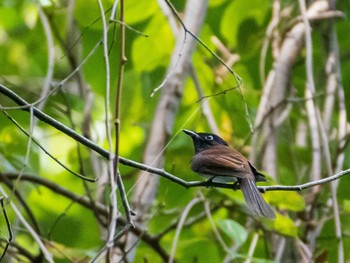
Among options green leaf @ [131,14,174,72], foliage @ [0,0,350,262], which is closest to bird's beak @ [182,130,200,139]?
foliage @ [0,0,350,262]

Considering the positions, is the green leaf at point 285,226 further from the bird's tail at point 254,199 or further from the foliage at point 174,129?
the bird's tail at point 254,199

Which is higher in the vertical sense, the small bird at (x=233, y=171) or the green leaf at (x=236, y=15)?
the green leaf at (x=236, y=15)

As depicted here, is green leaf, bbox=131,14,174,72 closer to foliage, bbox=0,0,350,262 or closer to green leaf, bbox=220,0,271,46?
foliage, bbox=0,0,350,262

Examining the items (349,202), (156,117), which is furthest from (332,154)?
(156,117)

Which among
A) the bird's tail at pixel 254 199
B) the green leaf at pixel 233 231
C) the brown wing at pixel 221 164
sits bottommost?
the green leaf at pixel 233 231

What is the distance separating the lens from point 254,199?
304 centimetres

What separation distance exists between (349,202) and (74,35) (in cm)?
179

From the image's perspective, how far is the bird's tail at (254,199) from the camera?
2.93 m

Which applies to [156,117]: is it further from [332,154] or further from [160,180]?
[332,154]

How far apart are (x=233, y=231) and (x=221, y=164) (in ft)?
1.35

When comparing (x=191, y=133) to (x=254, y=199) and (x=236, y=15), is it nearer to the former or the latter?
(x=254, y=199)

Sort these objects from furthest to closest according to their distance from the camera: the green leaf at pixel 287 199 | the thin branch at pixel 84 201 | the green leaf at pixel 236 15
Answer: the green leaf at pixel 236 15 < the thin branch at pixel 84 201 < the green leaf at pixel 287 199

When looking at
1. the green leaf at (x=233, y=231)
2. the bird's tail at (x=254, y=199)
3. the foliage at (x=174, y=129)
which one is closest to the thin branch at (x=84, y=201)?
the foliage at (x=174, y=129)

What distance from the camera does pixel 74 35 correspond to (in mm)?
4805
